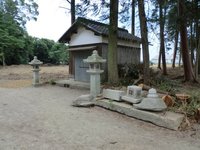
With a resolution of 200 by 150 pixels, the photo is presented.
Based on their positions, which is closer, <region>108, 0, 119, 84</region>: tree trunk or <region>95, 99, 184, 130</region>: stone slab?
<region>95, 99, 184, 130</region>: stone slab

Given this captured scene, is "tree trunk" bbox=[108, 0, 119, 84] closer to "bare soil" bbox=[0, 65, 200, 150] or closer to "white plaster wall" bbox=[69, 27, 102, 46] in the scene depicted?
"white plaster wall" bbox=[69, 27, 102, 46]

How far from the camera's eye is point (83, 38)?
12.3 meters

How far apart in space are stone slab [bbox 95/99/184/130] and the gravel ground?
14 centimetres

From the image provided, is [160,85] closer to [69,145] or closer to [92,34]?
[92,34]

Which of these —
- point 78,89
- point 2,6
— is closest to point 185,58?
point 78,89

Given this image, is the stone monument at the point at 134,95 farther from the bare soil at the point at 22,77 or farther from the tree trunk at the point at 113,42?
the bare soil at the point at 22,77

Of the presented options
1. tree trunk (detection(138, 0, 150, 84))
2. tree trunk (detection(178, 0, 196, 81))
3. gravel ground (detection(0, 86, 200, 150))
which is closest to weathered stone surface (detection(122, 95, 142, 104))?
gravel ground (detection(0, 86, 200, 150))

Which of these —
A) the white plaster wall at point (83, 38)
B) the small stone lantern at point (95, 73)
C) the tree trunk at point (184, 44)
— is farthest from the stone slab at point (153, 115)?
the tree trunk at point (184, 44)

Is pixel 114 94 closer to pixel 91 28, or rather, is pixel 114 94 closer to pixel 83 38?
pixel 91 28

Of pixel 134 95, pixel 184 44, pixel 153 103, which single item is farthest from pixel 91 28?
pixel 153 103

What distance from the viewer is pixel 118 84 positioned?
32.5 ft

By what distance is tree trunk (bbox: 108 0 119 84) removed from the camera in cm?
968

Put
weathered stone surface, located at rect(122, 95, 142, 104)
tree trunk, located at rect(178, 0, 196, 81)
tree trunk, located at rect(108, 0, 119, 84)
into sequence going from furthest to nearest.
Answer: tree trunk, located at rect(178, 0, 196, 81), tree trunk, located at rect(108, 0, 119, 84), weathered stone surface, located at rect(122, 95, 142, 104)

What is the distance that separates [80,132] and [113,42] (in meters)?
5.90
